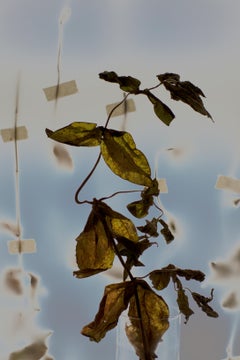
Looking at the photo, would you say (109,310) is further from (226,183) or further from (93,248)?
(226,183)

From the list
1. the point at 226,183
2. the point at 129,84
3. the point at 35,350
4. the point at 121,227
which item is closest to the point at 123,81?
the point at 129,84

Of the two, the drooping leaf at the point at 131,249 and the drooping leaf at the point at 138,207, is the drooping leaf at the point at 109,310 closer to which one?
the drooping leaf at the point at 131,249

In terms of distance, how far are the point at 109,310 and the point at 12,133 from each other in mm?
472

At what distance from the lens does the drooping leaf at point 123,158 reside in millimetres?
822

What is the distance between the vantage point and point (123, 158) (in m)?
0.83


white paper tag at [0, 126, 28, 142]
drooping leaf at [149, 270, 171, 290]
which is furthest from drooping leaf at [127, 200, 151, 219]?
white paper tag at [0, 126, 28, 142]

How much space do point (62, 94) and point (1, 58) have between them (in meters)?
0.14

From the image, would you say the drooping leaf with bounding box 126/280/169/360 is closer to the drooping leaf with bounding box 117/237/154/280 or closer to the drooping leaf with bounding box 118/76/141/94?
the drooping leaf with bounding box 117/237/154/280

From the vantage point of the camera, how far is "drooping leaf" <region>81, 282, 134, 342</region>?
2.67ft

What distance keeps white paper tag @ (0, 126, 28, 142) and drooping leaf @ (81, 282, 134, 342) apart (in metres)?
0.43

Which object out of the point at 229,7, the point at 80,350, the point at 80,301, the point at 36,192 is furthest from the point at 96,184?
the point at 229,7

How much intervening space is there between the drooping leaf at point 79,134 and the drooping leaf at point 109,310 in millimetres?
215

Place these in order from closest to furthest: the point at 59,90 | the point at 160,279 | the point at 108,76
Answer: the point at 108,76 → the point at 160,279 → the point at 59,90

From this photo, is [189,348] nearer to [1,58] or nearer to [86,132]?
[86,132]
